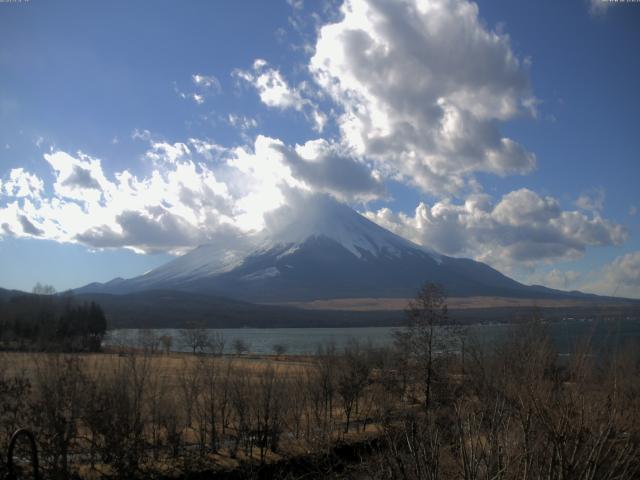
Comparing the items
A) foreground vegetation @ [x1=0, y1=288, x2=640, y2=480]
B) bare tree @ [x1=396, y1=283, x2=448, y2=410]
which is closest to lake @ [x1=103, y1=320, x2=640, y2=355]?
foreground vegetation @ [x1=0, y1=288, x2=640, y2=480]

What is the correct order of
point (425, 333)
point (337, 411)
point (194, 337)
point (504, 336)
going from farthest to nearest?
point (194, 337) < point (337, 411) < point (425, 333) < point (504, 336)

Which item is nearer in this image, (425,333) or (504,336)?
(504,336)

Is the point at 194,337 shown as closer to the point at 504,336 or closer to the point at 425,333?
the point at 425,333

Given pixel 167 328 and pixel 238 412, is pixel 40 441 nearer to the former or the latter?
pixel 238 412

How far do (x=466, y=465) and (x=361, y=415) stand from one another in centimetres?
3161

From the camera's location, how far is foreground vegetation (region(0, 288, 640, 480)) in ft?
24.1

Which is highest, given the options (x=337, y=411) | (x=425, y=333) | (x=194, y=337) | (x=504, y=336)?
(x=504, y=336)

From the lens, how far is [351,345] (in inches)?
1951

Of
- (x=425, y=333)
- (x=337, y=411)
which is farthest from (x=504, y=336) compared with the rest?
(x=337, y=411)

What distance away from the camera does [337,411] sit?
37250 millimetres

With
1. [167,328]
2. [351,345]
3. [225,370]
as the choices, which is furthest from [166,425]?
[167,328]

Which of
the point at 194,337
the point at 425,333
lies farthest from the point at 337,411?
the point at 194,337

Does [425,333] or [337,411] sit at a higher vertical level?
[425,333]

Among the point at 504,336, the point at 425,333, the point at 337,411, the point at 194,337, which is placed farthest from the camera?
the point at 194,337
